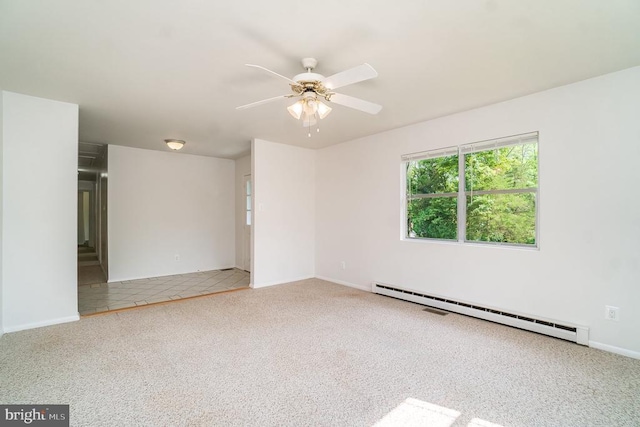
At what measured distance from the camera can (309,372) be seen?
224 cm

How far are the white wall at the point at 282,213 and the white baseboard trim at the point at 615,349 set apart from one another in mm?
3944

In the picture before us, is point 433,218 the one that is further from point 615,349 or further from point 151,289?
point 151,289

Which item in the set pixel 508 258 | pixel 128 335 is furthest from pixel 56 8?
pixel 508 258

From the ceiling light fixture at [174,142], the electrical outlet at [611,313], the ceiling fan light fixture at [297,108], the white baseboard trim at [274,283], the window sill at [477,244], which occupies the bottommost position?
the white baseboard trim at [274,283]

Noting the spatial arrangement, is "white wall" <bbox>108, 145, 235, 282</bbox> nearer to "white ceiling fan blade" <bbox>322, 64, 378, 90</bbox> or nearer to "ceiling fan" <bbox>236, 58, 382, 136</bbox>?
"ceiling fan" <bbox>236, 58, 382, 136</bbox>

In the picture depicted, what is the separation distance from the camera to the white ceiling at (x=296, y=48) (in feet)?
5.82

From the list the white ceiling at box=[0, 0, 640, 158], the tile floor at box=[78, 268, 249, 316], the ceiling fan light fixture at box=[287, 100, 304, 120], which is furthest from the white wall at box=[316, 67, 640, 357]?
the tile floor at box=[78, 268, 249, 316]

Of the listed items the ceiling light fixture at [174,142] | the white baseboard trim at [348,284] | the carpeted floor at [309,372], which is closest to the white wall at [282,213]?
the white baseboard trim at [348,284]

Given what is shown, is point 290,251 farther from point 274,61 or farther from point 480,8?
point 480,8

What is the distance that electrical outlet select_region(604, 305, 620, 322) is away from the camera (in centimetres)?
254

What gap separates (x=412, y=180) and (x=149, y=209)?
15.9 ft

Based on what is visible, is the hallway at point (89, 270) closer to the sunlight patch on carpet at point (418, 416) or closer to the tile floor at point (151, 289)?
the tile floor at point (151, 289)

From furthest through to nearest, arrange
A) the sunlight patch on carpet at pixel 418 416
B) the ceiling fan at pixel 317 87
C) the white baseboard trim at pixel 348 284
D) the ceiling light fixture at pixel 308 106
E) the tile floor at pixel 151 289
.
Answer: the white baseboard trim at pixel 348 284, the tile floor at pixel 151 289, the ceiling light fixture at pixel 308 106, the ceiling fan at pixel 317 87, the sunlight patch on carpet at pixel 418 416

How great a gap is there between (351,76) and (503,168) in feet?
7.58
